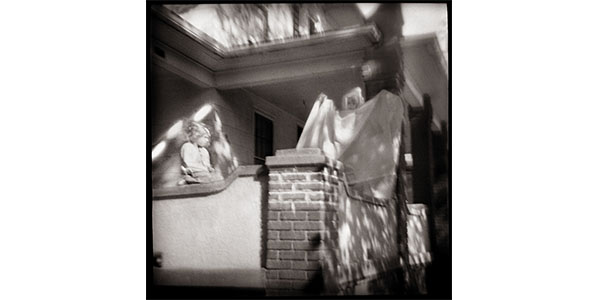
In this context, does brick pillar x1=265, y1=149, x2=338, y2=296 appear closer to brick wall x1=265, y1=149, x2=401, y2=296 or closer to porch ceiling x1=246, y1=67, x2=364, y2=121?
brick wall x1=265, y1=149, x2=401, y2=296

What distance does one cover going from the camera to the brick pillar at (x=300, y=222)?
16.0 feet

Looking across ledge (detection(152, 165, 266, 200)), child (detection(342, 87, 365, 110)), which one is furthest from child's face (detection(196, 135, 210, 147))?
child (detection(342, 87, 365, 110))

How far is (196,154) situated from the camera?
508cm

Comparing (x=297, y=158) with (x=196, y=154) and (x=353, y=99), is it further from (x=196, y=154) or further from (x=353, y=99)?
(x=196, y=154)

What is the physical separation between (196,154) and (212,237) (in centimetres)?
69

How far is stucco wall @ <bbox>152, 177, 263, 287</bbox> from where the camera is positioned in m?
5.01

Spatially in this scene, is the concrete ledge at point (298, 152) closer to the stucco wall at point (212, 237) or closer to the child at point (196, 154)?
the stucco wall at point (212, 237)

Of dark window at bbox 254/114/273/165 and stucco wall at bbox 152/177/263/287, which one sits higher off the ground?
dark window at bbox 254/114/273/165

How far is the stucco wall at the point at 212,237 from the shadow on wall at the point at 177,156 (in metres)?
0.16

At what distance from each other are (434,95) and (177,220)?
7.67ft

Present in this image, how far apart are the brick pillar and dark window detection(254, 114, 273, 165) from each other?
0.10 m

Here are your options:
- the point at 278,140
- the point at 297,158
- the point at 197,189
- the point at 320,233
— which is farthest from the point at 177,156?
the point at 320,233

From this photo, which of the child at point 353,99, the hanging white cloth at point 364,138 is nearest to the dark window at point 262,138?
the hanging white cloth at point 364,138

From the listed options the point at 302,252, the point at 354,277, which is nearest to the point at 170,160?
the point at 302,252
